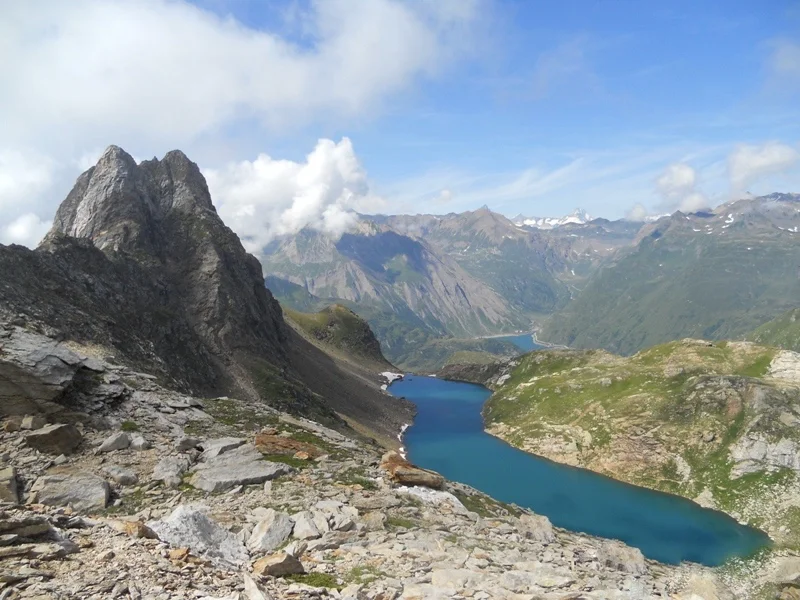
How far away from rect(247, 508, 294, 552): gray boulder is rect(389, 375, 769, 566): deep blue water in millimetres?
89643

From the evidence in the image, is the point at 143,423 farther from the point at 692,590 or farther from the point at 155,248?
the point at 155,248

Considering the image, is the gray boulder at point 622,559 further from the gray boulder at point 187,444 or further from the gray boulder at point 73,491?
the gray boulder at point 187,444

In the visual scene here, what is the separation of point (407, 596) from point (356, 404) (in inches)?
6013

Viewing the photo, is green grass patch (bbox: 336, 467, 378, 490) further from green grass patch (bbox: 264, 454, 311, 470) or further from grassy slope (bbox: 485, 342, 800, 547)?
grassy slope (bbox: 485, 342, 800, 547)

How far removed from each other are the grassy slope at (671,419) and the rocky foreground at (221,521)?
101532 millimetres

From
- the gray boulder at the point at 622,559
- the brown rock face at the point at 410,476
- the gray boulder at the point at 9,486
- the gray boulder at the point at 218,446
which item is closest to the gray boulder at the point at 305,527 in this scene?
the brown rock face at the point at 410,476

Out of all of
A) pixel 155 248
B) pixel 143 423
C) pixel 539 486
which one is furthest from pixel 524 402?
pixel 143 423

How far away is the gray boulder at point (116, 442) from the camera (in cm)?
2911

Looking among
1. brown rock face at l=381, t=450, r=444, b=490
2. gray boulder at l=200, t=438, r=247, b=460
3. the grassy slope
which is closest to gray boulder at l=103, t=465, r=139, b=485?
gray boulder at l=200, t=438, r=247, b=460

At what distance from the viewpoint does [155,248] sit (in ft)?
465

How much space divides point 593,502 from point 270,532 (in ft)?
366

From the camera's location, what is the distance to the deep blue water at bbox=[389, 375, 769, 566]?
93062 millimetres

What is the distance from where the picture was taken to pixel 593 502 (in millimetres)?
112812

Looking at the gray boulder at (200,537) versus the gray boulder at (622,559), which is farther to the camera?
the gray boulder at (622,559)
